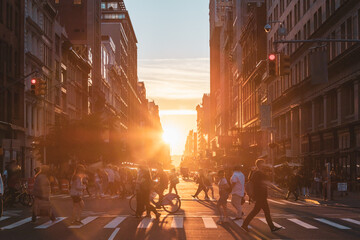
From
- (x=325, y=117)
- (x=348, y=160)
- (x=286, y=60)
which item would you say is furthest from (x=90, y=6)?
(x=286, y=60)

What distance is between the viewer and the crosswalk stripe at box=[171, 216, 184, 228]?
1956cm

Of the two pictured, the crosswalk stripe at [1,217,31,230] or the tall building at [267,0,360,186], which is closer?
the crosswalk stripe at [1,217,31,230]

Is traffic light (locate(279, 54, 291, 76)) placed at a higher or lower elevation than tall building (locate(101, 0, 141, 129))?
lower

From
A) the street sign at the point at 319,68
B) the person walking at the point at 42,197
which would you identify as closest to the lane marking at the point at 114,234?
the person walking at the point at 42,197

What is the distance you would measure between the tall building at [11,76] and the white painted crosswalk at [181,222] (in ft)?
87.4

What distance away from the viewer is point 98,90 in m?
100

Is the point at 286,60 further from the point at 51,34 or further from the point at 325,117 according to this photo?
the point at 51,34

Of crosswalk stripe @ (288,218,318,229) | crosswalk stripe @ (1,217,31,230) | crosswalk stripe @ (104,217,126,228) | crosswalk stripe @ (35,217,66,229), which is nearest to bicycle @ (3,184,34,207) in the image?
crosswalk stripe @ (1,217,31,230)

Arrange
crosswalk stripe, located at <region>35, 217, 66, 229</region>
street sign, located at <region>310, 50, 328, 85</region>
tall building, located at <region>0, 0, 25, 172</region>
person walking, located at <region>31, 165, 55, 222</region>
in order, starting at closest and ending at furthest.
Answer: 1. crosswalk stripe, located at <region>35, 217, 66, 229</region>
2. person walking, located at <region>31, 165, 55, 222</region>
3. street sign, located at <region>310, 50, 328, 85</region>
4. tall building, located at <region>0, 0, 25, 172</region>

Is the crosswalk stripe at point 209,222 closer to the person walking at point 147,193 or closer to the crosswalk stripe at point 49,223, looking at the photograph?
the person walking at point 147,193

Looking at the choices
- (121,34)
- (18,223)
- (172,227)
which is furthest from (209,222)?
(121,34)

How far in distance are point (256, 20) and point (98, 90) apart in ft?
89.6

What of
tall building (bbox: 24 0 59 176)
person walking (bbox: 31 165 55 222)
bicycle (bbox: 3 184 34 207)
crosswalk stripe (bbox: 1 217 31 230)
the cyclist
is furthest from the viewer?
tall building (bbox: 24 0 59 176)

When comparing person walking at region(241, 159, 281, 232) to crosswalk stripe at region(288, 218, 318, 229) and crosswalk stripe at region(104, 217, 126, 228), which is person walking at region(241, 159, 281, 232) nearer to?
crosswalk stripe at region(288, 218, 318, 229)
